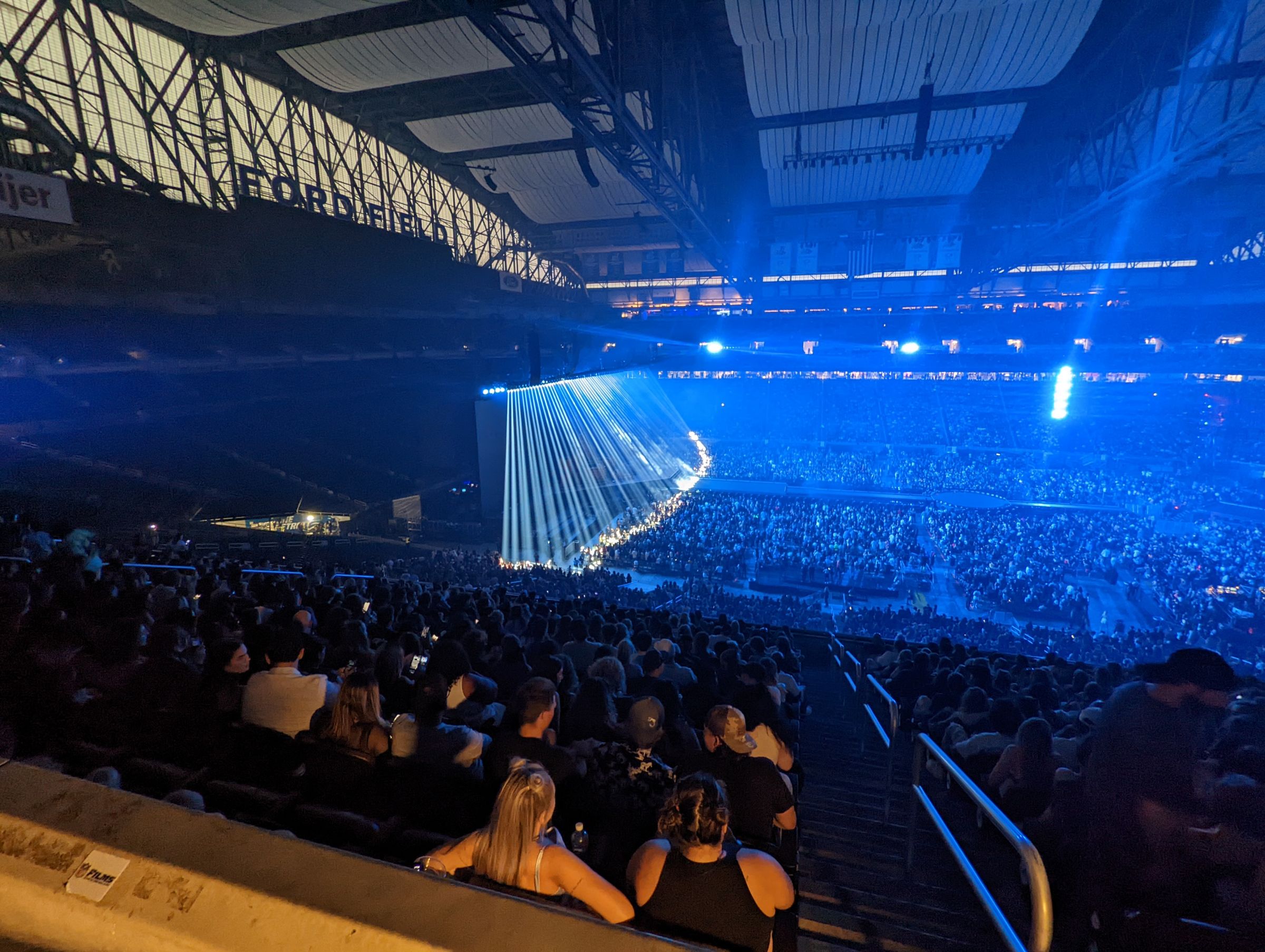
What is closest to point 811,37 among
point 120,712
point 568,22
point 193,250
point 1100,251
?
point 568,22

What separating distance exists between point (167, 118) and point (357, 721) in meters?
15.9

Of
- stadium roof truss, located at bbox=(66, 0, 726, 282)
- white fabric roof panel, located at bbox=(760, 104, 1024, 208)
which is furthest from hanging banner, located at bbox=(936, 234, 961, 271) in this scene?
stadium roof truss, located at bbox=(66, 0, 726, 282)

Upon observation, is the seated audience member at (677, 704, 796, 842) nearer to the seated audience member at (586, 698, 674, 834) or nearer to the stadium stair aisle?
the seated audience member at (586, 698, 674, 834)

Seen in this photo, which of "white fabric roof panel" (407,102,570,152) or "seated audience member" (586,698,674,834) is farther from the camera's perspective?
"white fabric roof panel" (407,102,570,152)

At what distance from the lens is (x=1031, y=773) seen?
9.28 ft

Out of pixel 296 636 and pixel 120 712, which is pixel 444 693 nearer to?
pixel 296 636

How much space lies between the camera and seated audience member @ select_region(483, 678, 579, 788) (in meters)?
2.40

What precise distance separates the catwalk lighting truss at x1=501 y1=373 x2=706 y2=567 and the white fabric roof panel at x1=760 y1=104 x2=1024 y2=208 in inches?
394

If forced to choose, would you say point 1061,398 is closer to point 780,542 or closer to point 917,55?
point 780,542

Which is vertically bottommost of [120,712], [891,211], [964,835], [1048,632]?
[1048,632]

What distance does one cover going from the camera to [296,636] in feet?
9.55

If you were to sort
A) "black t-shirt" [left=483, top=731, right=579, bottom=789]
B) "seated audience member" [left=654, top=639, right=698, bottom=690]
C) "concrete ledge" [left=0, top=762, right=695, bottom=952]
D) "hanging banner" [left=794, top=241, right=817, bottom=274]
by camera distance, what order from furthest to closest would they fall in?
"hanging banner" [left=794, top=241, right=817, bottom=274]
"seated audience member" [left=654, top=639, right=698, bottom=690]
"black t-shirt" [left=483, top=731, right=579, bottom=789]
"concrete ledge" [left=0, top=762, right=695, bottom=952]

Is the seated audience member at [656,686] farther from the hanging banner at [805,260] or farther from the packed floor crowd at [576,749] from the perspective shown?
the hanging banner at [805,260]

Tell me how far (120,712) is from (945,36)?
13.9m
